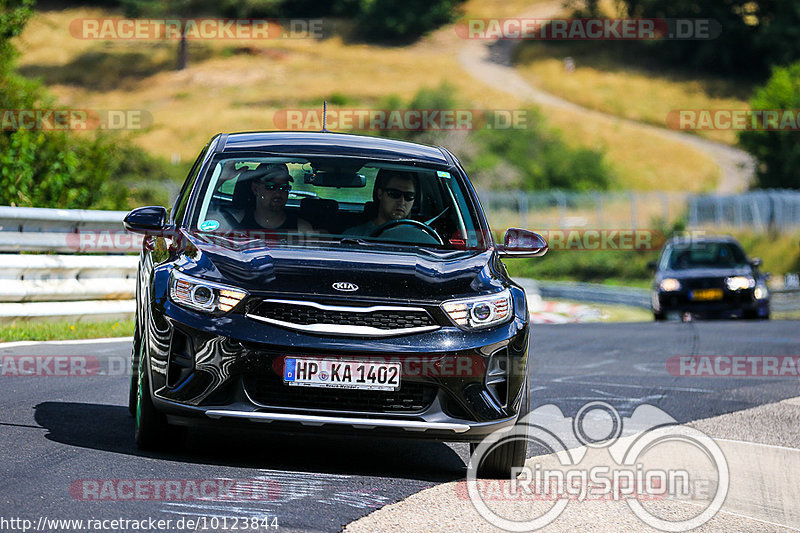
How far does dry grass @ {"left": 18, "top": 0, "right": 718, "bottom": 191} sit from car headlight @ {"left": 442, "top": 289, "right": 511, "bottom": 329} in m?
69.1

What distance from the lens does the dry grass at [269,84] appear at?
8219 centimetres

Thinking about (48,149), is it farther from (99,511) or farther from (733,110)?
(733,110)

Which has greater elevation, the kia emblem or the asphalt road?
the kia emblem

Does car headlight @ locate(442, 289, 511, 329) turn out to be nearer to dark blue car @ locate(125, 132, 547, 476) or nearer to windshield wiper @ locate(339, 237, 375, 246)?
dark blue car @ locate(125, 132, 547, 476)

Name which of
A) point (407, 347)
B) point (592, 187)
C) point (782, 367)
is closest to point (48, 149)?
point (782, 367)

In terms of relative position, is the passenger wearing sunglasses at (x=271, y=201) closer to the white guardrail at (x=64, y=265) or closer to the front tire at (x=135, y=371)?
the front tire at (x=135, y=371)

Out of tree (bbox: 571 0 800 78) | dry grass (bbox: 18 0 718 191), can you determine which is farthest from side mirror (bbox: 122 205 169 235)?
tree (bbox: 571 0 800 78)

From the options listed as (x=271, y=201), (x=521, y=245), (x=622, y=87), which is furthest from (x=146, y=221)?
(x=622, y=87)

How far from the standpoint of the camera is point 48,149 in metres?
17.3
